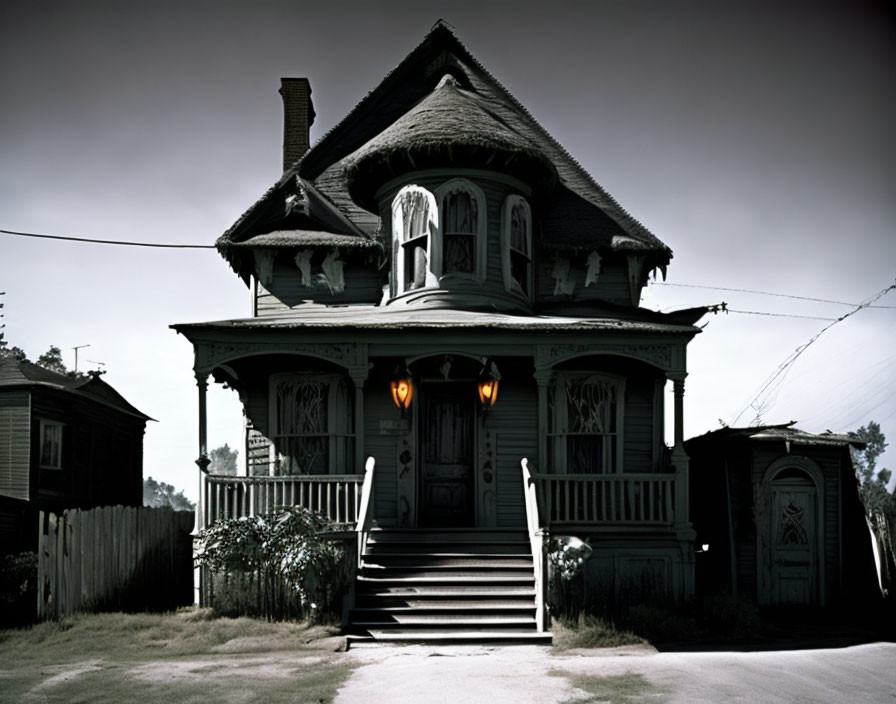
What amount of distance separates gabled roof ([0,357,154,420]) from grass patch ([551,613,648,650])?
53.6ft

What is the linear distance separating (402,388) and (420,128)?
4.72m

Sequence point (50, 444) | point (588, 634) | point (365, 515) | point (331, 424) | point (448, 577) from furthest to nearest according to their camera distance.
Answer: point (50, 444) → point (331, 424) → point (365, 515) → point (448, 577) → point (588, 634)

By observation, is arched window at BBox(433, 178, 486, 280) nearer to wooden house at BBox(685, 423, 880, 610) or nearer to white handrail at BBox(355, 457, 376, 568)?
white handrail at BBox(355, 457, 376, 568)

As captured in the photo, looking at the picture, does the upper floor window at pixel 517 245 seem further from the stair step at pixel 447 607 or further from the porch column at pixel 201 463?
the stair step at pixel 447 607

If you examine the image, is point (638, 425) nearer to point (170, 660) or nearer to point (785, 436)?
point (785, 436)

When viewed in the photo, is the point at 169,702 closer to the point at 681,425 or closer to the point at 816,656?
the point at 816,656

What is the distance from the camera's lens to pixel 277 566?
12.7 m

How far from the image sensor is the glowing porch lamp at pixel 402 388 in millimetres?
15469

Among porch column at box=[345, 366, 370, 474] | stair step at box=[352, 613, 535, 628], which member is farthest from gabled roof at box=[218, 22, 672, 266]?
stair step at box=[352, 613, 535, 628]

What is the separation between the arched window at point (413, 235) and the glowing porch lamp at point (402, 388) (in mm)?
1892

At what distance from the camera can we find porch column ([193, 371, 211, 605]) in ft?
46.6

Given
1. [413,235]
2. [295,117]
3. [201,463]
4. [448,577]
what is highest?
[295,117]

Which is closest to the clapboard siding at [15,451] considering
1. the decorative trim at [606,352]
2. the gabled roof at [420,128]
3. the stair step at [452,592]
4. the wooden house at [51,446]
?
the wooden house at [51,446]

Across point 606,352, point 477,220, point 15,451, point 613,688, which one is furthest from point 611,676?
point 15,451
